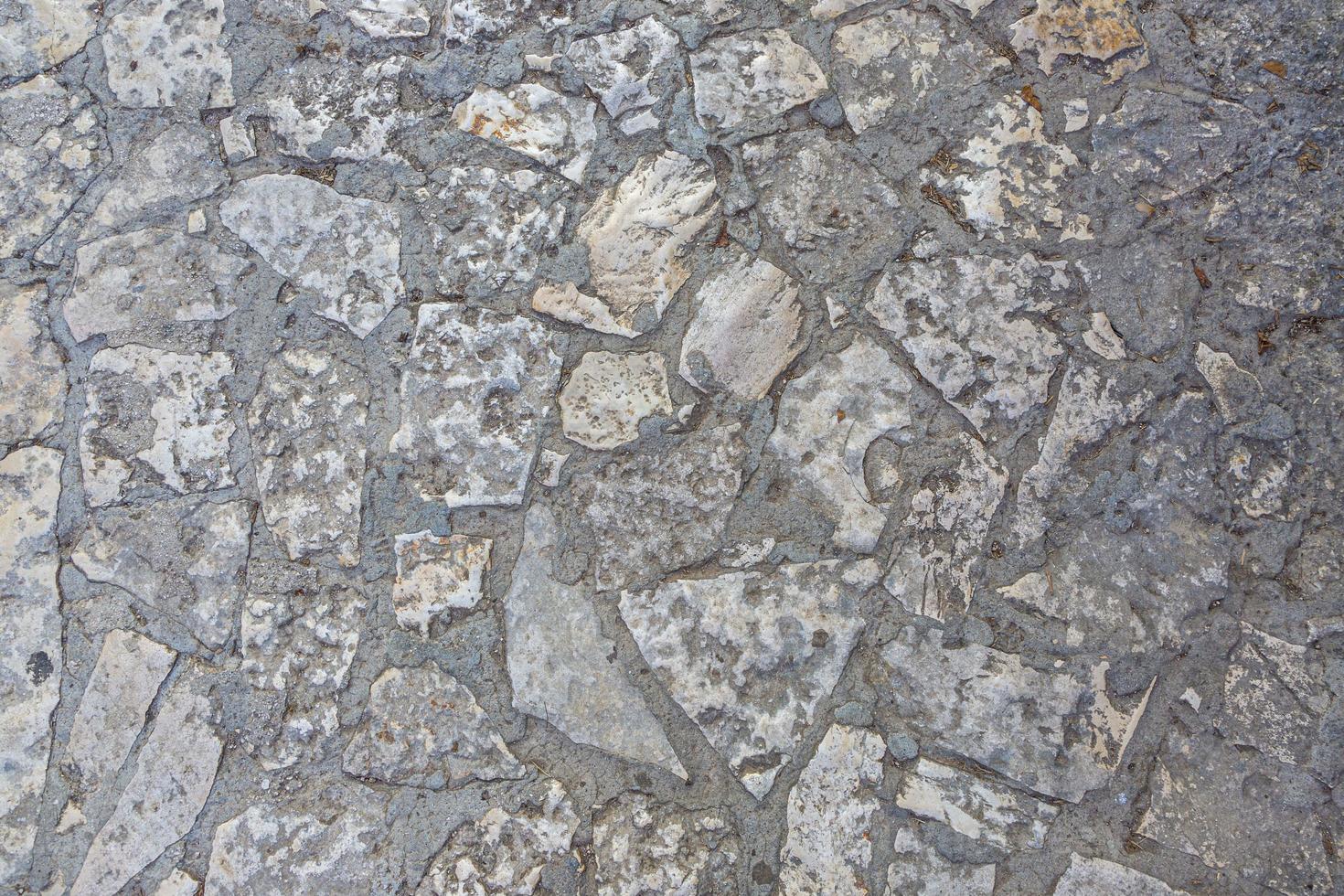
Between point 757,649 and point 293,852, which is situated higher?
point 757,649

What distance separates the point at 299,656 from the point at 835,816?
814 mm

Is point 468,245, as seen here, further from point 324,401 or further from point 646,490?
point 646,490

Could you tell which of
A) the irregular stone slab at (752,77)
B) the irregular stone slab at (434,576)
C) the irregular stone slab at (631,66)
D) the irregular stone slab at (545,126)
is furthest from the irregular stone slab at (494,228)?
the irregular stone slab at (434,576)

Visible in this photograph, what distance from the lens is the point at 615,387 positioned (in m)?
1.38

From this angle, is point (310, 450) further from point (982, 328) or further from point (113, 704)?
point (982, 328)

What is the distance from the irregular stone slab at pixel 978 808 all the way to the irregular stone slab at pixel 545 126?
3.34 feet

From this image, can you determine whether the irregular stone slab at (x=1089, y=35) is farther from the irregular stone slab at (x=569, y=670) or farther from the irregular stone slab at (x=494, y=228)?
the irregular stone slab at (x=569, y=670)

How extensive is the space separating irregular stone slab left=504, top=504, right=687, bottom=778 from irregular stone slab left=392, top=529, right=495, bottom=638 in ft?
0.20

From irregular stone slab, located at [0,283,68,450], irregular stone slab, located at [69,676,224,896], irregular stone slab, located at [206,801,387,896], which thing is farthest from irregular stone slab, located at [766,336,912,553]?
irregular stone slab, located at [0,283,68,450]

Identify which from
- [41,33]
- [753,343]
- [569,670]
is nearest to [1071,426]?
[753,343]

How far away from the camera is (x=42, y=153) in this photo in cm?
140

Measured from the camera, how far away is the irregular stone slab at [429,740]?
135 cm

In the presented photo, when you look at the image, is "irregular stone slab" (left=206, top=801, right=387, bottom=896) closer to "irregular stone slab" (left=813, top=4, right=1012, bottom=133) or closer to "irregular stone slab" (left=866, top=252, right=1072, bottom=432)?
"irregular stone slab" (left=866, top=252, right=1072, bottom=432)

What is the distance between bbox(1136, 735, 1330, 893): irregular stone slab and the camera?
3.97 ft
